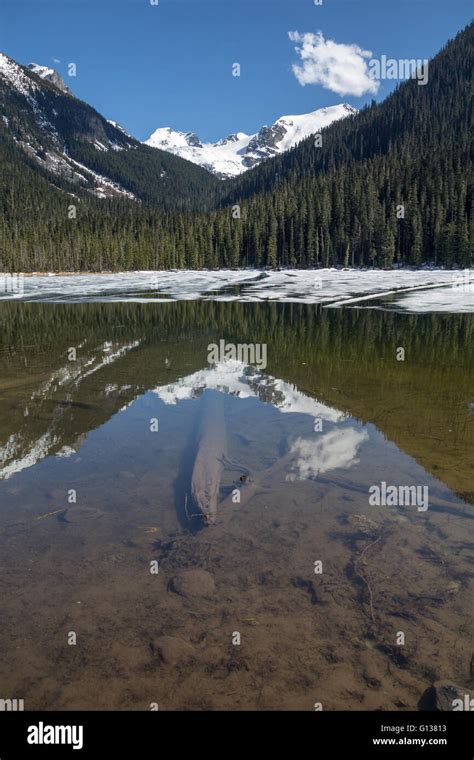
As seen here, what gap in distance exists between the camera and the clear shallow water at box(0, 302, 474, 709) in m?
4.18

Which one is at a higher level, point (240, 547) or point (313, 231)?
point (313, 231)

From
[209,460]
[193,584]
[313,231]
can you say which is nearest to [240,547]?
[193,584]

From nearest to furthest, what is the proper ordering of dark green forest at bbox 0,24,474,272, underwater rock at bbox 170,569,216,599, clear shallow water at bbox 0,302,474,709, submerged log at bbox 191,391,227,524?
clear shallow water at bbox 0,302,474,709
underwater rock at bbox 170,569,216,599
submerged log at bbox 191,391,227,524
dark green forest at bbox 0,24,474,272

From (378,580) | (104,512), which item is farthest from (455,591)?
(104,512)

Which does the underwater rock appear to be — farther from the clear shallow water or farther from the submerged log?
the submerged log

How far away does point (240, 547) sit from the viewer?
6.02 m

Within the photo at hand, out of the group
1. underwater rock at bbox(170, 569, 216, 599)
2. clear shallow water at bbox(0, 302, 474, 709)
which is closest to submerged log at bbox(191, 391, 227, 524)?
clear shallow water at bbox(0, 302, 474, 709)

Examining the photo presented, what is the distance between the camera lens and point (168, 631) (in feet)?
15.3

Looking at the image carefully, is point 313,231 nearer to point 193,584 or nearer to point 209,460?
point 209,460

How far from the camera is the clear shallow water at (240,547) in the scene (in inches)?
164

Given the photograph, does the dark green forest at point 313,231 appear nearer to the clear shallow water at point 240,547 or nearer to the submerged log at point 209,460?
the clear shallow water at point 240,547

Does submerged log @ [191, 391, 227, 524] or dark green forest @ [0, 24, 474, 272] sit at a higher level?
dark green forest @ [0, 24, 474, 272]

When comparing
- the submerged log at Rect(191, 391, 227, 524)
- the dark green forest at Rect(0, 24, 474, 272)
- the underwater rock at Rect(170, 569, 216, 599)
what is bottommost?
the underwater rock at Rect(170, 569, 216, 599)

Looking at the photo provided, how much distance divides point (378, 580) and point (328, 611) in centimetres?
78
